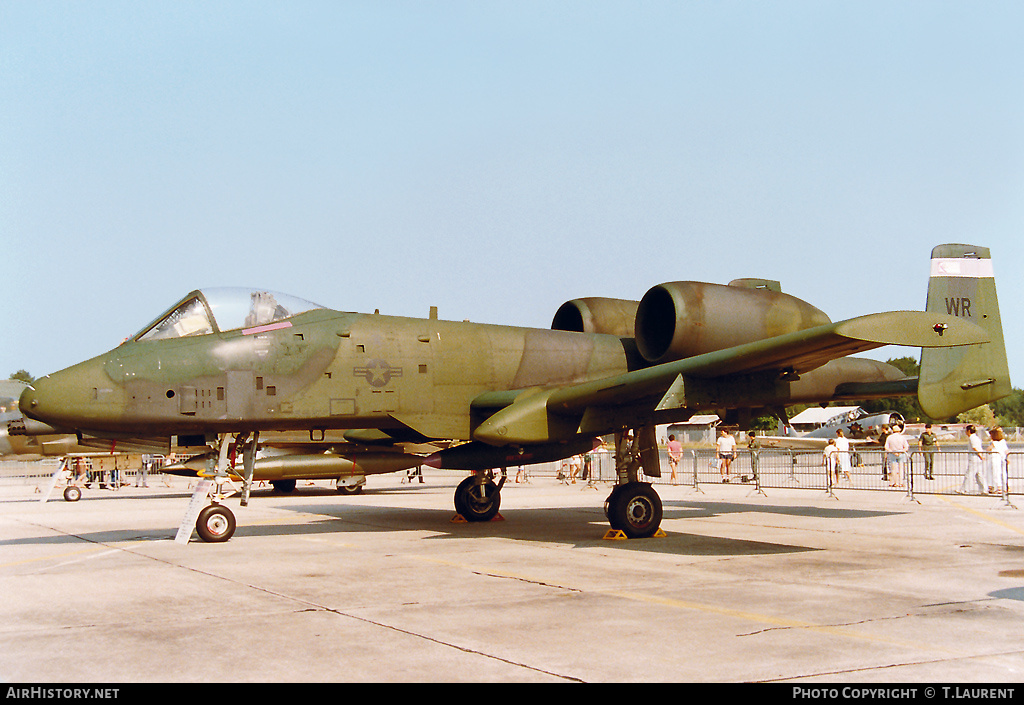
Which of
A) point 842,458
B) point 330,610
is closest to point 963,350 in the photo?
point 330,610

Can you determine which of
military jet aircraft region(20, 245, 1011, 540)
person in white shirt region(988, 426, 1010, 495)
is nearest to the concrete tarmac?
military jet aircraft region(20, 245, 1011, 540)

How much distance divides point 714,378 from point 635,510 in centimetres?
249

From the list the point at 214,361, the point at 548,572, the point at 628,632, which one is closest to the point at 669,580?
the point at 548,572

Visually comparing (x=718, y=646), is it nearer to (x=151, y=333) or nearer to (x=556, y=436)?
(x=556, y=436)

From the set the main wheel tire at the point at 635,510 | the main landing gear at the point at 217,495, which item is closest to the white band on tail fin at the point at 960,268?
the main wheel tire at the point at 635,510

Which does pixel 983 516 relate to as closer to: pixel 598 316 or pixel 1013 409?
pixel 598 316

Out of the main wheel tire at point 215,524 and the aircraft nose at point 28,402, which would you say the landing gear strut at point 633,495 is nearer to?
the main wheel tire at point 215,524

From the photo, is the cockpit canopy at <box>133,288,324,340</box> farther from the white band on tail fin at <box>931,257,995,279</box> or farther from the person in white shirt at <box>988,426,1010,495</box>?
the person in white shirt at <box>988,426,1010,495</box>

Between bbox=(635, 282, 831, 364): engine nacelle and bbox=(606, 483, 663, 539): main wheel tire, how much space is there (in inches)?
75.3

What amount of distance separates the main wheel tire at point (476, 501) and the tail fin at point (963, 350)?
7.03 m

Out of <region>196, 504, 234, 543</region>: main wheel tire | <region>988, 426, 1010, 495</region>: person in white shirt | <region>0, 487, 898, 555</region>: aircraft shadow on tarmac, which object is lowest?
<region>0, 487, 898, 555</region>: aircraft shadow on tarmac

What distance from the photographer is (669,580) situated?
28.2 feet

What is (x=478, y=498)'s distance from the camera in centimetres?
1541

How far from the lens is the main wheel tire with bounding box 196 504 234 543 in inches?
480
